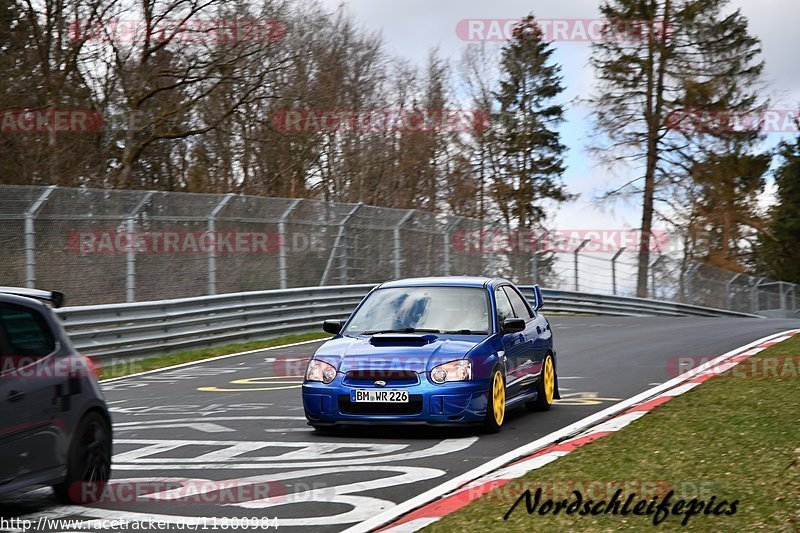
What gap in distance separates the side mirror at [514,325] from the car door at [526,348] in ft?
1.40

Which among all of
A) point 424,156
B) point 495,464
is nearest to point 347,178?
point 424,156

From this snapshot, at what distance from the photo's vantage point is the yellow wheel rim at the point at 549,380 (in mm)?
11766

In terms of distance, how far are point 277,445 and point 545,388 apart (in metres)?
3.39

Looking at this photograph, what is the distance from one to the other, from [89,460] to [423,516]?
2314mm

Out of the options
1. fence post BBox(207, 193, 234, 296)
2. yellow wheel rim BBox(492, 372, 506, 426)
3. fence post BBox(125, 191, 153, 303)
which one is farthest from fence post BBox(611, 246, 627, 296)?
yellow wheel rim BBox(492, 372, 506, 426)

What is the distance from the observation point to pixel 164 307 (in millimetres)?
19359

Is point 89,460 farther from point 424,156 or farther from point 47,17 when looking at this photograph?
point 424,156

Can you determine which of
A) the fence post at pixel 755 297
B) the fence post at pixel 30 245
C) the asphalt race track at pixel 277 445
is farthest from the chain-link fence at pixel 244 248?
the fence post at pixel 755 297

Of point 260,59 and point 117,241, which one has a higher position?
point 260,59

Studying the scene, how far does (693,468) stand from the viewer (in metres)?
7.29

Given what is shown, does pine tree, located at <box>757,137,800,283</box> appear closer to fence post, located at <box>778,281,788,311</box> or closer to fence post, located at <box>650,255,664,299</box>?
fence post, located at <box>778,281,788,311</box>

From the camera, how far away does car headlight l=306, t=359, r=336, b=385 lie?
9938 millimetres

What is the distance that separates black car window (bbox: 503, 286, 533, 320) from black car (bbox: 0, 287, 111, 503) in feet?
17.5

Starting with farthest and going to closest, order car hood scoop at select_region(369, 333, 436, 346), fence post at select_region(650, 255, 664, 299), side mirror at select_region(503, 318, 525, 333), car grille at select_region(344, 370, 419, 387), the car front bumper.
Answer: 1. fence post at select_region(650, 255, 664, 299)
2. side mirror at select_region(503, 318, 525, 333)
3. car hood scoop at select_region(369, 333, 436, 346)
4. car grille at select_region(344, 370, 419, 387)
5. the car front bumper
